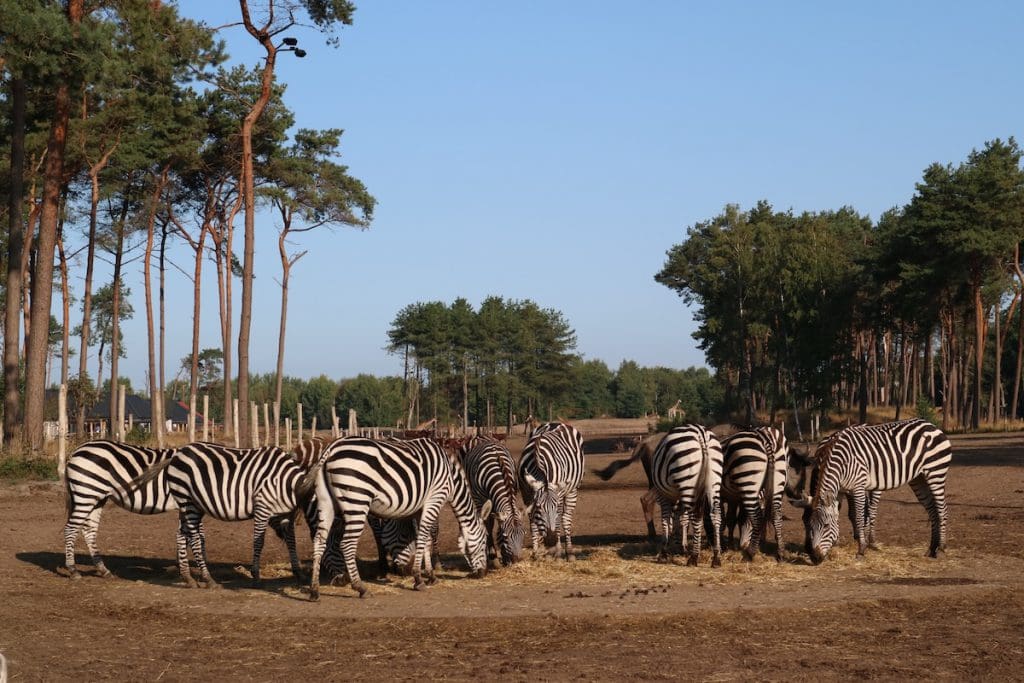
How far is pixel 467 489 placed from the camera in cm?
1446

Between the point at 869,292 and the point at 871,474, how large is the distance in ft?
170

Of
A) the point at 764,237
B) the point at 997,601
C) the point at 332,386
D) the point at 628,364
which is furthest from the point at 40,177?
the point at 628,364

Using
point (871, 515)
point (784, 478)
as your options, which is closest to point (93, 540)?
point (784, 478)

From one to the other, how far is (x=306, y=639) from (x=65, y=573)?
20.0 ft

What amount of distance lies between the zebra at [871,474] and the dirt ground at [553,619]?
422mm

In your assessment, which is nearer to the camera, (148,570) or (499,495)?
(499,495)

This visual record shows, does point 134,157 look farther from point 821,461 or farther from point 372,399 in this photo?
point 372,399

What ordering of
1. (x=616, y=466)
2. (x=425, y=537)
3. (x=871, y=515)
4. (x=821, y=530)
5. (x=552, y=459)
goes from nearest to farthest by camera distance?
(x=425, y=537) < (x=821, y=530) < (x=552, y=459) < (x=871, y=515) < (x=616, y=466)

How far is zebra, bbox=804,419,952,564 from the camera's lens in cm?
1520

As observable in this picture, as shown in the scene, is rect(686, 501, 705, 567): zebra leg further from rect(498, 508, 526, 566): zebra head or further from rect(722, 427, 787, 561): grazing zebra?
rect(498, 508, 526, 566): zebra head

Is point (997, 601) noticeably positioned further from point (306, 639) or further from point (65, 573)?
point (65, 573)

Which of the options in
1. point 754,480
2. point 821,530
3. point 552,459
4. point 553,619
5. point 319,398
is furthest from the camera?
point 319,398

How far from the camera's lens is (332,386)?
182375mm

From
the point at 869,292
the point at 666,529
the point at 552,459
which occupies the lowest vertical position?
the point at 666,529
